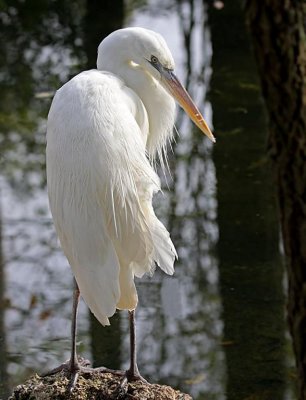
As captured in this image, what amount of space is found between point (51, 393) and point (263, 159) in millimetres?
3936

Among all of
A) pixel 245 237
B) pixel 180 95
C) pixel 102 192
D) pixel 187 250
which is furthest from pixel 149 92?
pixel 245 237

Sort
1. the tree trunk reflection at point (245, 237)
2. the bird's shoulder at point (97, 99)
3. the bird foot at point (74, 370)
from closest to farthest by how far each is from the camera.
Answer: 1. the bird's shoulder at point (97, 99)
2. the bird foot at point (74, 370)
3. the tree trunk reflection at point (245, 237)

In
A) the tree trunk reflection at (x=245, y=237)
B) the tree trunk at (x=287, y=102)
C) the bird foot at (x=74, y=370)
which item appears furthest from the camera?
the tree trunk reflection at (x=245, y=237)

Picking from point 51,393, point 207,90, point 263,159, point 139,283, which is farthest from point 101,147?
point 207,90

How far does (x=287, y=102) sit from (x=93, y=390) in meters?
1.30

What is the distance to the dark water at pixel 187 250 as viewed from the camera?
5199mm

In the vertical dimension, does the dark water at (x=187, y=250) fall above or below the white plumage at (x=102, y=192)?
below

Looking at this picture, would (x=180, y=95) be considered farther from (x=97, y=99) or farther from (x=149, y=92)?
(x=97, y=99)

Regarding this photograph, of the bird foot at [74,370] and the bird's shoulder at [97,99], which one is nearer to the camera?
the bird's shoulder at [97,99]

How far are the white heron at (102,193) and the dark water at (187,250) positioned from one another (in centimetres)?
150

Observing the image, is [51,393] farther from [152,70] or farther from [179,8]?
[179,8]

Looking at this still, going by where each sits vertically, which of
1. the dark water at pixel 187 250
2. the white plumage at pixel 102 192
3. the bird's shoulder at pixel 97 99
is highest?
the bird's shoulder at pixel 97 99

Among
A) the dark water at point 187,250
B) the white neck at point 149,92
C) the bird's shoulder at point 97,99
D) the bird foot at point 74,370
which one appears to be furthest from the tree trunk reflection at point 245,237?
the bird's shoulder at point 97,99

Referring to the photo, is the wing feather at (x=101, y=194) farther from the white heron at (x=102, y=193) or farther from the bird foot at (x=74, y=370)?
the bird foot at (x=74, y=370)
